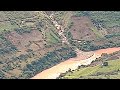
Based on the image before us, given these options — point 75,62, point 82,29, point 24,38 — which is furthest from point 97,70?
point 24,38

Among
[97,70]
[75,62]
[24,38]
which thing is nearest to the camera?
[97,70]

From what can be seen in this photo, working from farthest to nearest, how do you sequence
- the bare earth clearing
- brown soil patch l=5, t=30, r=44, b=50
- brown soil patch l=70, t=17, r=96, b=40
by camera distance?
brown soil patch l=70, t=17, r=96, b=40 → brown soil patch l=5, t=30, r=44, b=50 → the bare earth clearing

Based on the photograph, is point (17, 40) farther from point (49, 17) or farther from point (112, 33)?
point (112, 33)

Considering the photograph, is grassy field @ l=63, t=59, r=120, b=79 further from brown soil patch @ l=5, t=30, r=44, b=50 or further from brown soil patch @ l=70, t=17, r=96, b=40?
brown soil patch @ l=5, t=30, r=44, b=50

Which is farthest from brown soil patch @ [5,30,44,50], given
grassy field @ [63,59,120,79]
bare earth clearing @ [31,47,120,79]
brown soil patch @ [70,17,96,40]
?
grassy field @ [63,59,120,79]

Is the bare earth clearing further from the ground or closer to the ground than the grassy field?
further from the ground

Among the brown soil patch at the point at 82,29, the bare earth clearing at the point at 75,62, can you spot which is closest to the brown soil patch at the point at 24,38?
the brown soil patch at the point at 82,29

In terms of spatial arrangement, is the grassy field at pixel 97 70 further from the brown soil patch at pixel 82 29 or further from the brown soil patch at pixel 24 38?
the brown soil patch at pixel 24 38

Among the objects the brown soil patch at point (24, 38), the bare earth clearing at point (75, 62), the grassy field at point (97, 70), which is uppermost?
the brown soil patch at point (24, 38)

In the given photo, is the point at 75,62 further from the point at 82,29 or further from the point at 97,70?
the point at 82,29
